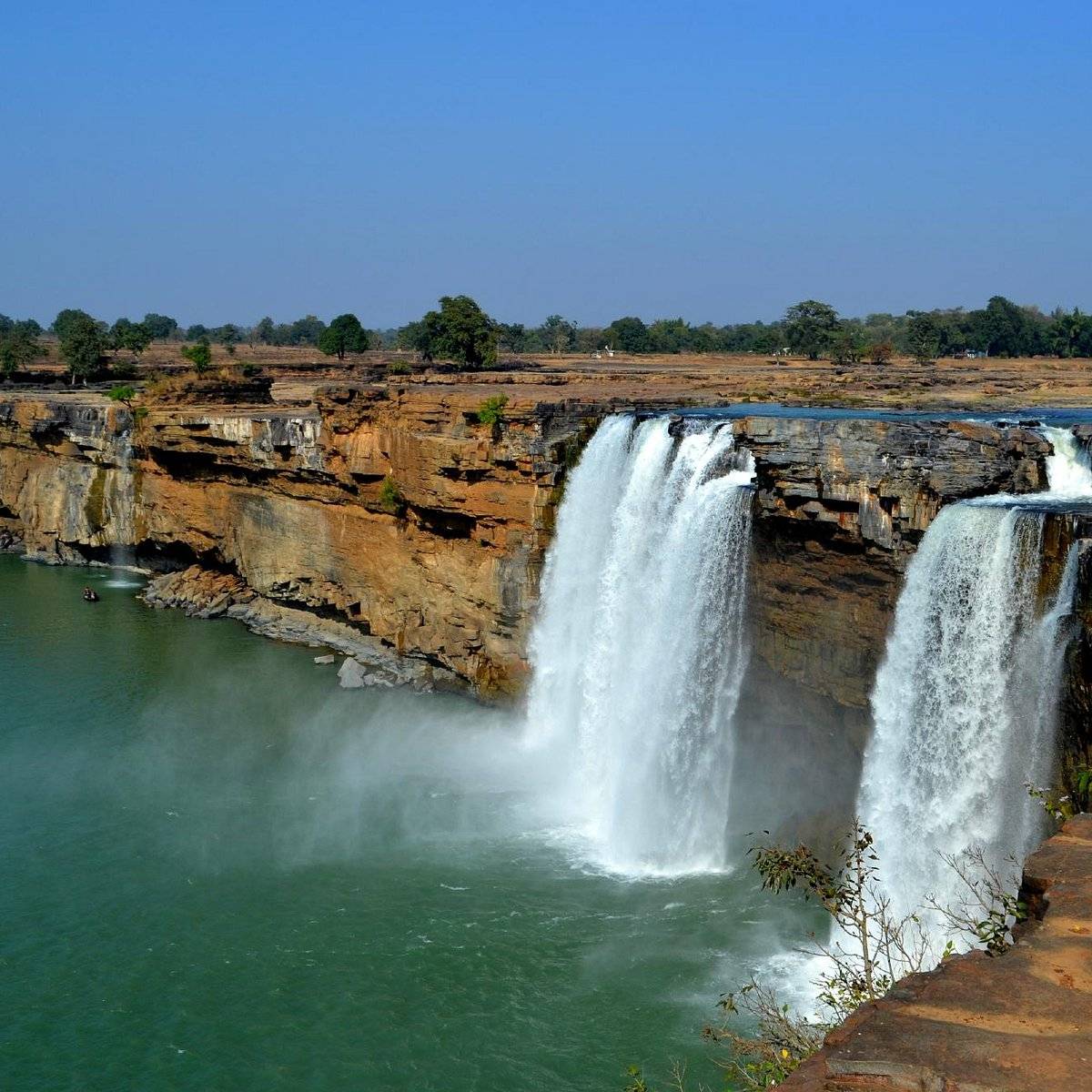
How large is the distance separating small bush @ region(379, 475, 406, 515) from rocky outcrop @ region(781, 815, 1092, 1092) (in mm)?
17493

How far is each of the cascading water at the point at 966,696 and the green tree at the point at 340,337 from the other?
51281 millimetres

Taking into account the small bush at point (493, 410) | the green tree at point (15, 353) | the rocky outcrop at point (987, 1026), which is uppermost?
the green tree at point (15, 353)

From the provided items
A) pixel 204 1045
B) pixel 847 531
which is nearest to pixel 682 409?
pixel 847 531

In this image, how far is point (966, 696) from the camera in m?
12.2

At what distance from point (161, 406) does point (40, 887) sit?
58.8ft

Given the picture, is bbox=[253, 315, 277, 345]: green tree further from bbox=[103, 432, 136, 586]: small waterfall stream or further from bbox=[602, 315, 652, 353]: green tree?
bbox=[103, 432, 136, 586]: small waterfall stream

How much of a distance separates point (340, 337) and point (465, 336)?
1941cm

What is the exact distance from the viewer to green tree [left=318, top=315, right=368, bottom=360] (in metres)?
61.3

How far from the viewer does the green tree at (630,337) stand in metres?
69.4

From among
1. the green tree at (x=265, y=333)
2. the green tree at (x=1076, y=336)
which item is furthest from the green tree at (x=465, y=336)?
the green tree at (x=265, y=333)

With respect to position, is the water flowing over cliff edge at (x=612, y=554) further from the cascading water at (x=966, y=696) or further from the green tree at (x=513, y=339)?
the green tree at (x=513, y=339)

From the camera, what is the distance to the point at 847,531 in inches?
556

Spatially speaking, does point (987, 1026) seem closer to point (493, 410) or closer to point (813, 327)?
point (493, 410)

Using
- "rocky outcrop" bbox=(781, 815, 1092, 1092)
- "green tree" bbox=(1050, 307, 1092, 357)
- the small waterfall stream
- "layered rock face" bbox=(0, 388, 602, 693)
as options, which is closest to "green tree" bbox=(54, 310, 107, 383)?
"layered rock face" bbox=(0, 388, 602, 693)
